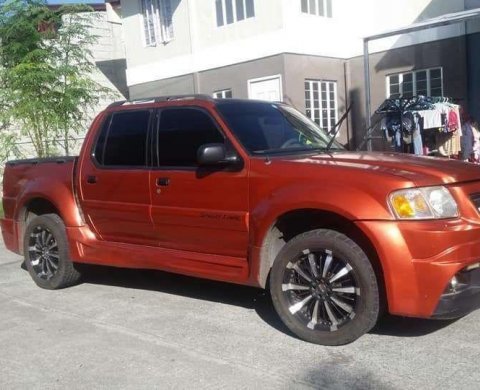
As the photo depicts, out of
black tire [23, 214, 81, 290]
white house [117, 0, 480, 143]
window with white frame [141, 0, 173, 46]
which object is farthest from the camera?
window with white frame [141, 0, 173, 46]

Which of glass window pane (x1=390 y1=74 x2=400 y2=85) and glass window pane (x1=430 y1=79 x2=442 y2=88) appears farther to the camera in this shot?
glass window pane (x1=390 y1=74 x2=400 y2=85)

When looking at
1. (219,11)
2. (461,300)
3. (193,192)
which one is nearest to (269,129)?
(193,192)

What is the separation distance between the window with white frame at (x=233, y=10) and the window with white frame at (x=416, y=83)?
12.2 ft

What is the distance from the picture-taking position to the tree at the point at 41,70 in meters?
12.0

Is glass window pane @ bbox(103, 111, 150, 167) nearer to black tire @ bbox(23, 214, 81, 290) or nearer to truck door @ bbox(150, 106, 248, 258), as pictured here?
truck door @ bbox(150, 106, 248, 258)

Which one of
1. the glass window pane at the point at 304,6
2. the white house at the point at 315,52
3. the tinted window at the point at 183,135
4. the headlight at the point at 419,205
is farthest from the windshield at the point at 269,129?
the glass window pane at the point at 304,6

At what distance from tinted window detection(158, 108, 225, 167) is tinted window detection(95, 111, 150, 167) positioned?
9.3 inches

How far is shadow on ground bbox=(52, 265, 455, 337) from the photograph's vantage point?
468 cm

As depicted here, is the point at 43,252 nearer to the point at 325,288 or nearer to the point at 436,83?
the point at 325,288

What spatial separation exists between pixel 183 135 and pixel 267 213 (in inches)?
49.4

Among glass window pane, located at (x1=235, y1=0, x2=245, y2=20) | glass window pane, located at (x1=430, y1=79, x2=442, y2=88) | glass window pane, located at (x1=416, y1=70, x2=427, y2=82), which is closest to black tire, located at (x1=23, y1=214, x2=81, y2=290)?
glass window pane, located at (x1=235, y1=0, x2=245, y2=20)

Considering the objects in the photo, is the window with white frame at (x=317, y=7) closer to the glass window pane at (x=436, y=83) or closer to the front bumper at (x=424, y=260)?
the glass window pane at (x=436, y=83)

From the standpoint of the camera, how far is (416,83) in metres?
13.9

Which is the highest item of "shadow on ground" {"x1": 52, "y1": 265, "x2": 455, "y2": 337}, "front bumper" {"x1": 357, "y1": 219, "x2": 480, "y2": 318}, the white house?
the white house
